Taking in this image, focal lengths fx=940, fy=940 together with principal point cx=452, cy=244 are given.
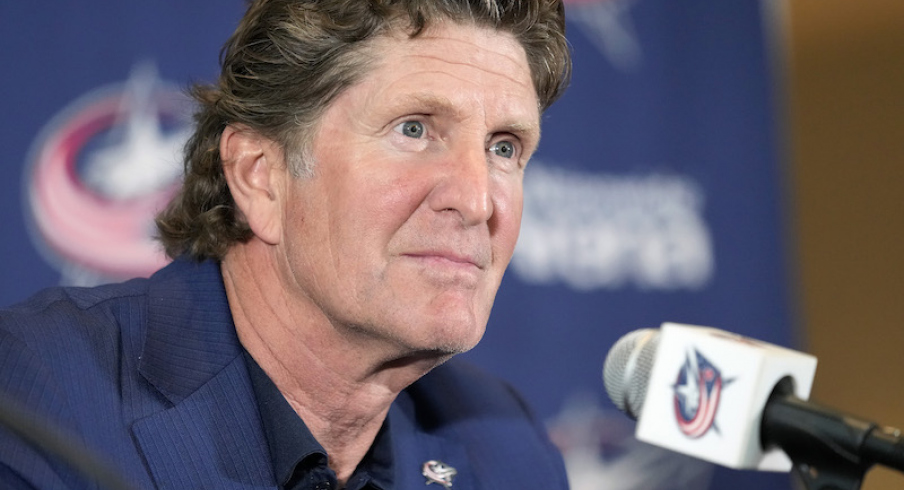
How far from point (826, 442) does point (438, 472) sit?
1085 mm

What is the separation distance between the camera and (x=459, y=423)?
92.1 inches

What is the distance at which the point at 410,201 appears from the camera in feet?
5.86

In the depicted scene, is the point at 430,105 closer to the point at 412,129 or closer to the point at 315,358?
the point at 412,129

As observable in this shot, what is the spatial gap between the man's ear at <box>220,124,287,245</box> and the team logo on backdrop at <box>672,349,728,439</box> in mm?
906

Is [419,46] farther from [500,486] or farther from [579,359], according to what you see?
[579,359]

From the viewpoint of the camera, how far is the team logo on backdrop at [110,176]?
2.68 meters

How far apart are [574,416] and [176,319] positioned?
1.91 m

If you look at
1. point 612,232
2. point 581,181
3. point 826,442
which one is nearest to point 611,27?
point 581,181

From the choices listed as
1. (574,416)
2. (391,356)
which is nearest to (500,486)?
(391,356)

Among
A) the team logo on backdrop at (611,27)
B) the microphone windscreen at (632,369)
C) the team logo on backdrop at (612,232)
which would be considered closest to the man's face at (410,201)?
the microphone windscreen at (632,369)

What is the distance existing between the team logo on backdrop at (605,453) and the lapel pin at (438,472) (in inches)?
49.9

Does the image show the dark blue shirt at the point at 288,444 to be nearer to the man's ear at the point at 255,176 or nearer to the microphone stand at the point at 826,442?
the man's ear at the point at 255,176

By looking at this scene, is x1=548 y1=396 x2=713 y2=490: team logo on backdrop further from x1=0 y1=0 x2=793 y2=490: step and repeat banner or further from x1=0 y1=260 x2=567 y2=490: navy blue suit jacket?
x1=0 y1=260 x2=567 y2=490: navy blue suit jacket

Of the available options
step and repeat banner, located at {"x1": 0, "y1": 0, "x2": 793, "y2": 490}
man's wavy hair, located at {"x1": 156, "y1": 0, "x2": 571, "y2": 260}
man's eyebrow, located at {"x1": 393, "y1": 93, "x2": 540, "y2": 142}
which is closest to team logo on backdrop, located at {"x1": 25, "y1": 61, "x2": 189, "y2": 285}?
step and repeat banner, located at {"x1": 0, "y1": 0, "x2": 793, "y2": 490}
